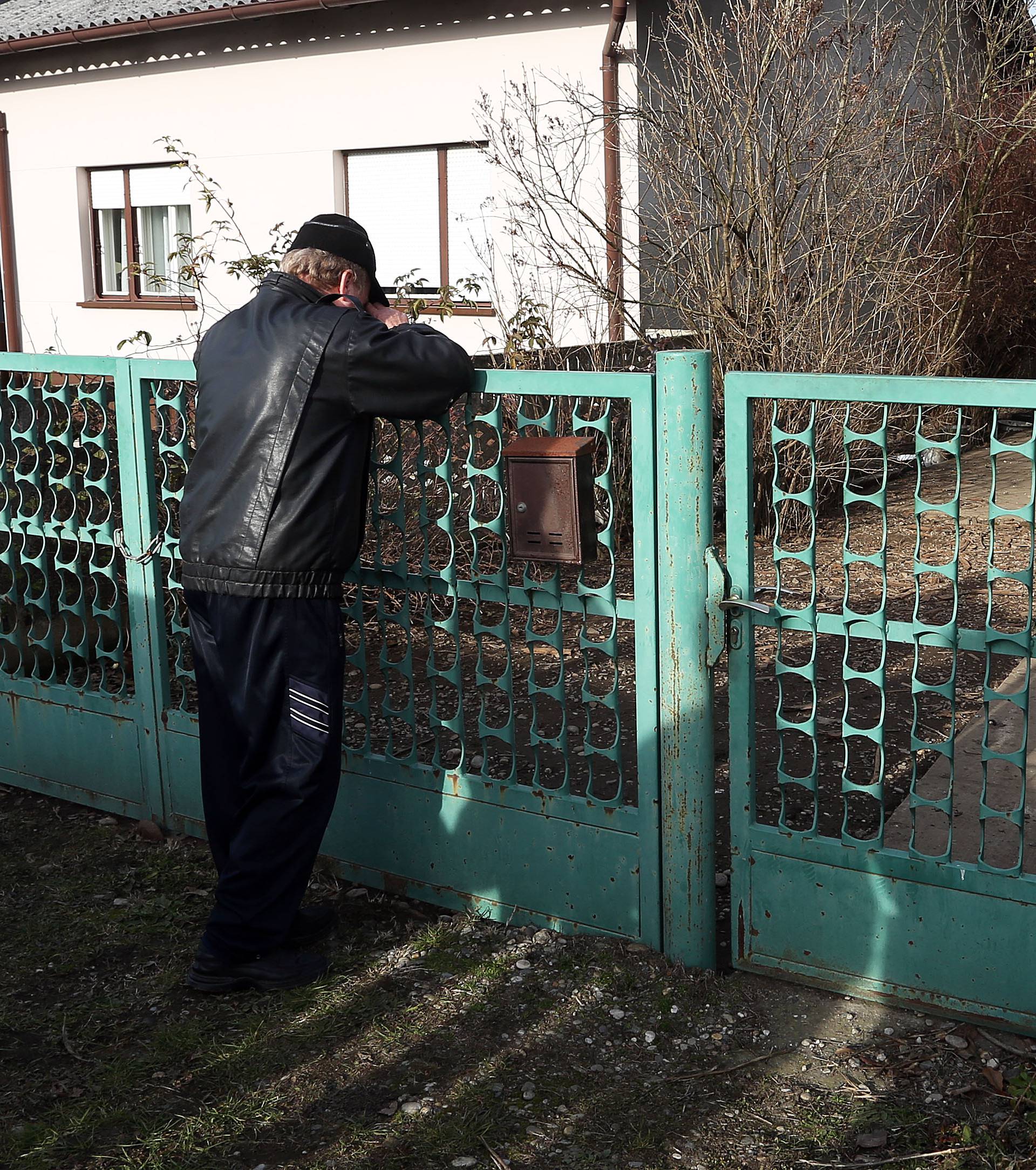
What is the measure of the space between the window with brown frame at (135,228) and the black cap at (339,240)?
10492 mm

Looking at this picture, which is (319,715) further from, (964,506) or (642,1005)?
(964,506)

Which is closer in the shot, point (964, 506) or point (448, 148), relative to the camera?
point (964, 506)

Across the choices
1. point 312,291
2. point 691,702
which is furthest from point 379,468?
point 691,702

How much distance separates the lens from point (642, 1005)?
329 cm

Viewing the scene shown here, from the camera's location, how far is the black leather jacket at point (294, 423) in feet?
10.6

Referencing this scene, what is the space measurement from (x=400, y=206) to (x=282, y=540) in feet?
30.3

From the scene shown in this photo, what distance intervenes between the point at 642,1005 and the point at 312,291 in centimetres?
194

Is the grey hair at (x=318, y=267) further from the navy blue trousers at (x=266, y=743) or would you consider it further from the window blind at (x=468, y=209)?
the window blind at (x=468, y=209)

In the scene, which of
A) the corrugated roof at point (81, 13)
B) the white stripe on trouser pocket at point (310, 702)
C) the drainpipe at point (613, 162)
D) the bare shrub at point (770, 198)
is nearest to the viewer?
the white stripe on trouser pocket at point (310, 702)

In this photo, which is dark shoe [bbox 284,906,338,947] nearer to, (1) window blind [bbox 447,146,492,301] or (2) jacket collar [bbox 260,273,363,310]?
(2) jacket collar [bbox 260,273,363,310]

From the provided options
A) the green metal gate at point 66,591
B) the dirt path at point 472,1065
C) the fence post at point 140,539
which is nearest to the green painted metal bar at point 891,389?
the dirt path at point 472,1065

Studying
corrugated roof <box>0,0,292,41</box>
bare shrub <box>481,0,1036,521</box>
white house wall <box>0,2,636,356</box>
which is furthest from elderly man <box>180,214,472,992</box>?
corrugated roof <box>0,0,292,41</box>

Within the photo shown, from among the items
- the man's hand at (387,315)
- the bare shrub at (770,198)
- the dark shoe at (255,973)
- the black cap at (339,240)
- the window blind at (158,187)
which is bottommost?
the dark shoe at (255,973)

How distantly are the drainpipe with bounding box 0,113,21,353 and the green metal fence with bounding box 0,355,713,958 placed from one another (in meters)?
9.59
